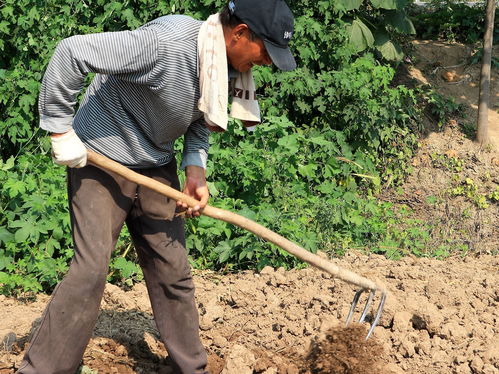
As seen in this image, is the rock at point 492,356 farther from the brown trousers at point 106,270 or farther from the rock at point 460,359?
the brown trousers at point 106,270

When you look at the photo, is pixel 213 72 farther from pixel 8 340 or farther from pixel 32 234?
pixel 32 234

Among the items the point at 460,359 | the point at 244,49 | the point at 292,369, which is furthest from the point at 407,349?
the point at 244,49

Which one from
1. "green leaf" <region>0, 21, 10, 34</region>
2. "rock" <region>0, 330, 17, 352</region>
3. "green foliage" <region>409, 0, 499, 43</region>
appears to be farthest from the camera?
"green foliage" <region>409, 0, 499, 43</region>

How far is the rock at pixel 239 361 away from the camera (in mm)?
4105

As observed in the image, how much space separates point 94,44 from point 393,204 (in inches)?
198

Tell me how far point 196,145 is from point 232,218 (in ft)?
1.37

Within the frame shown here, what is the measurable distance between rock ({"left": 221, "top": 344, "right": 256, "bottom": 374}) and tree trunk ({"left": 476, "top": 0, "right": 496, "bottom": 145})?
4880mm

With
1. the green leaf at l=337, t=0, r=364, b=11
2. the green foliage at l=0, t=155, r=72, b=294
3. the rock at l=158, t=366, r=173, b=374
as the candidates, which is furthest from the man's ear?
the green leaf at l=337, t=0, r=364, b=11

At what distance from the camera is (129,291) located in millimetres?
5219

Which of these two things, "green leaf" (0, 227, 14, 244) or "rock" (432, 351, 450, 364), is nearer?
"rock" (432, 351, 450, 364)

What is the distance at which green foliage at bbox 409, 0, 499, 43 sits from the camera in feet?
32.7

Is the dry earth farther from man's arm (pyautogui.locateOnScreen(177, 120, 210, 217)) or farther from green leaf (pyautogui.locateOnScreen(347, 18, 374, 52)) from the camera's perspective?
green leaf (pyautogui.locateOnScreen(347, 18, 374, 52))

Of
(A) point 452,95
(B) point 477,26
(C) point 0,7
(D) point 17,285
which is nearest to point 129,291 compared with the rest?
(D) point 17,285

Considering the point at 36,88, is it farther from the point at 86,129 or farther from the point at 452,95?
the point at 452,95
